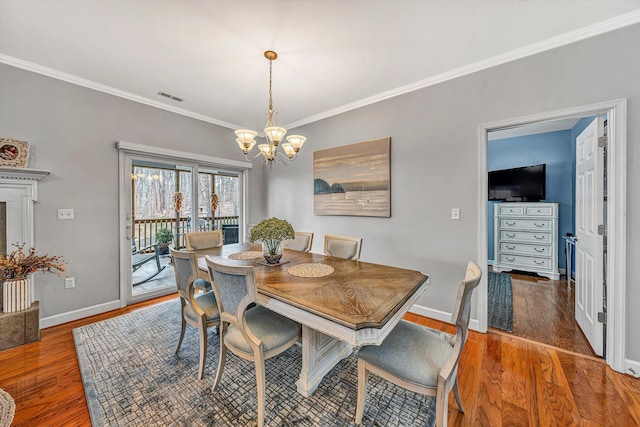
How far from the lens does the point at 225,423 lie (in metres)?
1.44

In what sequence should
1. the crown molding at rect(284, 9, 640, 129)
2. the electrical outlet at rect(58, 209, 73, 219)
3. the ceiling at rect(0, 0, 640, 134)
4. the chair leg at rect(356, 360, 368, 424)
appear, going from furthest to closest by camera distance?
the electrical outlet at rect(58, 209, 73, 219) → the crown molding at rect(284, 9, 640, 129) → the ceiling at rect(0, 0, 640, 134) → the chair leg at rect(356, 360, 368, 424)

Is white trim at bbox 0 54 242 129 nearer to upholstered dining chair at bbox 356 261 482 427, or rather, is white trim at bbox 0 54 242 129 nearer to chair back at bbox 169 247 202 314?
chair back at bbox 169 247 202 314

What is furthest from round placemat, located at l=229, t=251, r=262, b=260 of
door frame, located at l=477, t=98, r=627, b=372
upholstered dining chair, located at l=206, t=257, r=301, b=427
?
door frame, located at l=477, t=98, r=627, b=372

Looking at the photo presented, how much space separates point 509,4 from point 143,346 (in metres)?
3.98

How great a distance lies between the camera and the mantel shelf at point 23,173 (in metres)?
2.24

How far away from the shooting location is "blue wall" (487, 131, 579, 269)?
4.28 metres

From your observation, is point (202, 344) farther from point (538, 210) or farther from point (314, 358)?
point (538, 210)

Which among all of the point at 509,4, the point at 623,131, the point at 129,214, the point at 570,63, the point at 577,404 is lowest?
the point at 577,404

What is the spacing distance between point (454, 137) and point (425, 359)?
225 cm

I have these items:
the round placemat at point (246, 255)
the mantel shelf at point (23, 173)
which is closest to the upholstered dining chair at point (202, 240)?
the round placemat at point (246, 255)

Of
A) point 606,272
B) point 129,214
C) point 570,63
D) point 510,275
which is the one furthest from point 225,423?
point 510,275

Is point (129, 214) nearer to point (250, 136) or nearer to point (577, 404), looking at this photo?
point (250, 136)

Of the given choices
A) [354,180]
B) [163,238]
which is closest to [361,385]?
[354,180]

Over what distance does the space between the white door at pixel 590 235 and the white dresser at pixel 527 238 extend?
1.90 m
